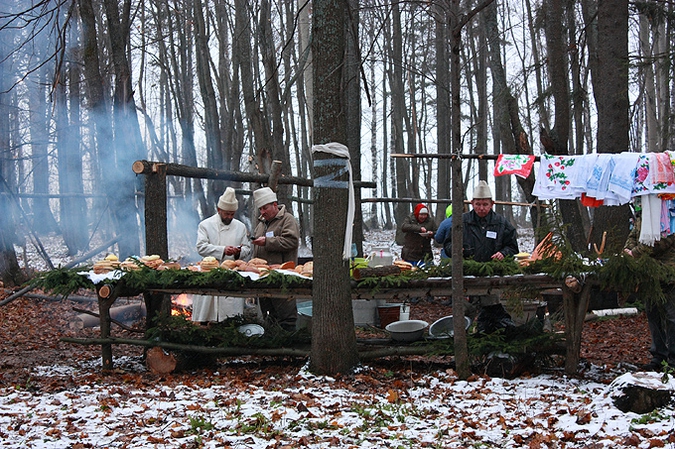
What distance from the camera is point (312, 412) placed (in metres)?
4.97

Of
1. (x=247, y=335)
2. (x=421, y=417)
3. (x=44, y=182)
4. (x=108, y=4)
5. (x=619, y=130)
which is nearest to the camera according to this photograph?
(x=421, y=417)

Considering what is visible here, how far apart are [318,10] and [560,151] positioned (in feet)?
18.9

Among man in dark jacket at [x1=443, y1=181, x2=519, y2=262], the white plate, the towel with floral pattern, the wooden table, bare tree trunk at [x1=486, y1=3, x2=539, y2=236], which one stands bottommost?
the white plate

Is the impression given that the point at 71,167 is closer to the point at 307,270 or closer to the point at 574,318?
the point at 307,270

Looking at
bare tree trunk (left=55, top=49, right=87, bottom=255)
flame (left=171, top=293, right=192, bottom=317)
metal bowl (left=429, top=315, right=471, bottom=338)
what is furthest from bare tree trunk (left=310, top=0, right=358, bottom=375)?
bare tree trunk (left=55, top=49, right=87, bottom=255)

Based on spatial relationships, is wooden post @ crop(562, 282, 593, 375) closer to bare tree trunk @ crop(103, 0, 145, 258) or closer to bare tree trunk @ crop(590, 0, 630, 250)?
bare tree trunk @ crop(590, 0, 630, 250)

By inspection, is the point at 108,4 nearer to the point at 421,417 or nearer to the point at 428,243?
the point at 428,243

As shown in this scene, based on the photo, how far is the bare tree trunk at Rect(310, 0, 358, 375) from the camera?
590 cm

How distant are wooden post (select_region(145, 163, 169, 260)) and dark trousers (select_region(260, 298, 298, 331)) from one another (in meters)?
1.43

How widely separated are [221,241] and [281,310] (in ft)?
4.36

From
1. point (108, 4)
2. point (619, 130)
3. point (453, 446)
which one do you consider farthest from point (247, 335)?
point (108, 4)

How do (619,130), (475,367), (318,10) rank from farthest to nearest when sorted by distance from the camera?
(619,130) → (475,367) → (318,10)

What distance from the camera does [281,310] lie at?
7.93m

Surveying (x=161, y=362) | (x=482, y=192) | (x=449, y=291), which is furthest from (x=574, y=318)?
(x=161, y=362)
